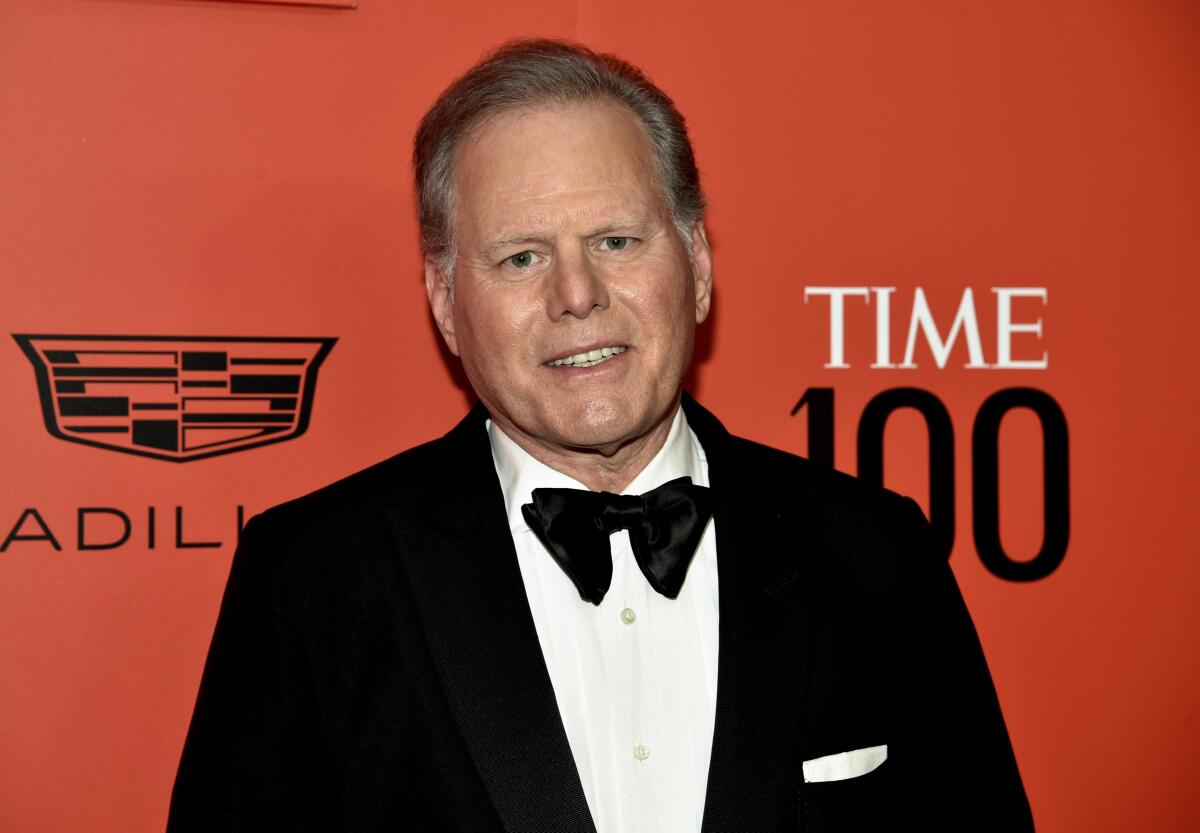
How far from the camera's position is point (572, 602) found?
1431 mm

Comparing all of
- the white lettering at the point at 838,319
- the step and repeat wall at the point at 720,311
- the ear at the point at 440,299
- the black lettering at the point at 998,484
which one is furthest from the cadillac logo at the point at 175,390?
the black lettering at the point at 998,484


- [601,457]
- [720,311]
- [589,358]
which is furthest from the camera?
[720,311]

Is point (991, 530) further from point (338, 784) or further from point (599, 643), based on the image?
point (338, 784)

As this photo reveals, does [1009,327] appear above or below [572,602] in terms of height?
above

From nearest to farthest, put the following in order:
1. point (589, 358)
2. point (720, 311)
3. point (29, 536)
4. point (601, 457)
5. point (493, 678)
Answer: point (493, 678), point (589, 358), point (601, 457), point (29, 536), point (720, 311)

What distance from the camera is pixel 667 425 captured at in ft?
5.15

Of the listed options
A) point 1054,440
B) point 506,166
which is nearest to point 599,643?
point 506,166

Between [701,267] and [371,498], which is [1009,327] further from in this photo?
[371,498]

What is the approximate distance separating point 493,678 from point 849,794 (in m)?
0.47

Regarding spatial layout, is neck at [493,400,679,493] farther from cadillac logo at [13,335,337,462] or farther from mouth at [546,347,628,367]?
cadillac logo at [13,335,337,462]

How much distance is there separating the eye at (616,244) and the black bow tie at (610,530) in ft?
1.01

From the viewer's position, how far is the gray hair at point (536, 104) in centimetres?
148

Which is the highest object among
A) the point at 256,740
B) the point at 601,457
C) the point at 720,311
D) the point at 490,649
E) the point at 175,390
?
the point at 720,311

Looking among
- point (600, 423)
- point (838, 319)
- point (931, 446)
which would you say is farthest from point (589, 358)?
point (931, 446)
